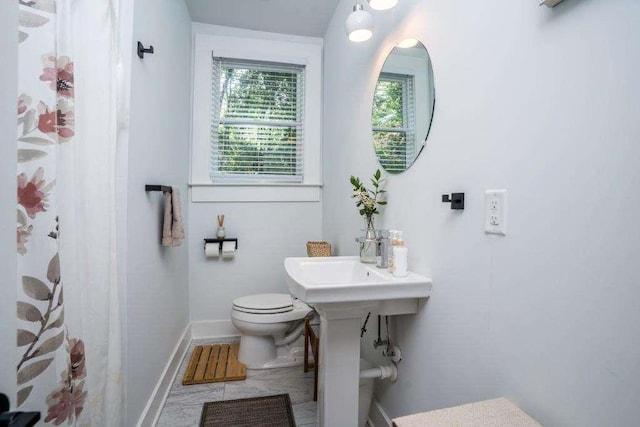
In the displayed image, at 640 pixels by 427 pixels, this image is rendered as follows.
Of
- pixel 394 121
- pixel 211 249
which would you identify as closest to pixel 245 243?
pixel 211 249

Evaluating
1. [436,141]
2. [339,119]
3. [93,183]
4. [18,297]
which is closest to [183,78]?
[339,119]

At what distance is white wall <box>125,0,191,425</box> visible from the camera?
4.35ft

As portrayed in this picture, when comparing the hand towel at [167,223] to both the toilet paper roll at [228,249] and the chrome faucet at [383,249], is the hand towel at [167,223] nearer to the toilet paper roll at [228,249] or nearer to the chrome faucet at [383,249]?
the toilet paper roll at [228,249]

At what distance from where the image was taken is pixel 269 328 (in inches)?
81.0

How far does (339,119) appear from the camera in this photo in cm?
226

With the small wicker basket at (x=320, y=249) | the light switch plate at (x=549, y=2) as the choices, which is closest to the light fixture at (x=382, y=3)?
the light switch plate at (x=549, y=2)

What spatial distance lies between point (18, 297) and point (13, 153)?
0.79 ft

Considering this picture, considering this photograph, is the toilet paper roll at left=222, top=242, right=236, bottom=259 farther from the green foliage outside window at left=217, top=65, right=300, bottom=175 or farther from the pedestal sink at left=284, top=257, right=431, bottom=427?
the pedestal sink at left=284, top=257, right=431, bottom=427

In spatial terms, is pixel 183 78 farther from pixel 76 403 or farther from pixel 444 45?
pixel 76 403

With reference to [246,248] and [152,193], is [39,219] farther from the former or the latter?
[246,248]

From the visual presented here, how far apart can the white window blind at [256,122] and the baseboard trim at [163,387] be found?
4.33 feet

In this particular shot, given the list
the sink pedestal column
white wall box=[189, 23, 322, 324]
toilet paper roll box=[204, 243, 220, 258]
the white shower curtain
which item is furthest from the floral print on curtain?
white wall box=[189, 23, 322, 324]

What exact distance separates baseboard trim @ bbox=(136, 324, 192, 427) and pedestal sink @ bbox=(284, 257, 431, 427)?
845mm

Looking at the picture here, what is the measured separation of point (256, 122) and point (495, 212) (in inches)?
88.5
